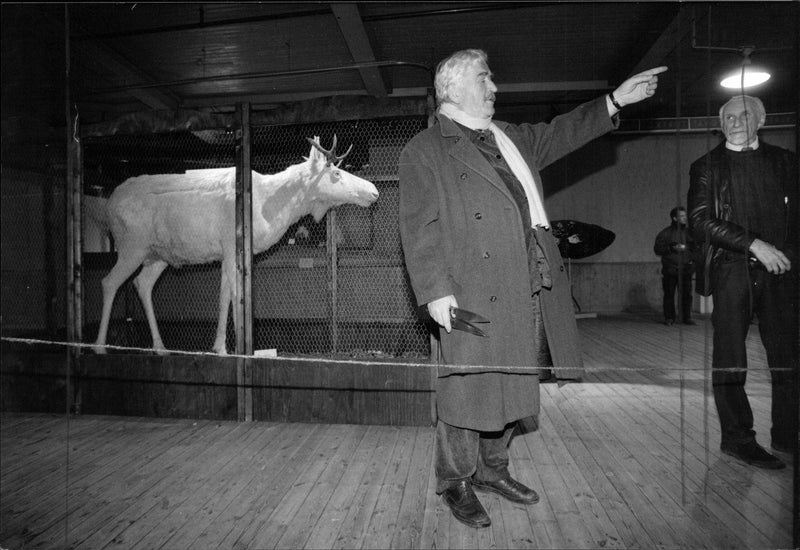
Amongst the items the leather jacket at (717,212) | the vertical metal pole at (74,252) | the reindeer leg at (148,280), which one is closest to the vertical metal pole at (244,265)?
the reindeer leg at (148,280)

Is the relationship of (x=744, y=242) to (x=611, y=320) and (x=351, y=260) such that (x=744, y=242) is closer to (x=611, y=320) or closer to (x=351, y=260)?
(x=351, y=260)

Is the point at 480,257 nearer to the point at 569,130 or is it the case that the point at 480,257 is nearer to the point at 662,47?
the point at 569,130

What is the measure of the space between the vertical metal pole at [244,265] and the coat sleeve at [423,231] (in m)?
1.83

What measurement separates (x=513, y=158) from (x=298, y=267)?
8.74 ft

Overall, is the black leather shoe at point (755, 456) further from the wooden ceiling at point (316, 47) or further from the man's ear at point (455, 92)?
the wooden ceiling at point (316, 47)

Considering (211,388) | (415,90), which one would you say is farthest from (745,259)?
(415,90)

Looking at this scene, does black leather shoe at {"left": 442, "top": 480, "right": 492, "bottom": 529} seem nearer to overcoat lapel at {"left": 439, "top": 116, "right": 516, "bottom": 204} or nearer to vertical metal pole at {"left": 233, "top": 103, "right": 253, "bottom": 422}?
overcoat lapel at {"left": 439, "top": 116, "right": 516, "bottom": 204}

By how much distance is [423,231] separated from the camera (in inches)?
77.2

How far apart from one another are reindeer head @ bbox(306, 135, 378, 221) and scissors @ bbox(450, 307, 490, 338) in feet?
6.60

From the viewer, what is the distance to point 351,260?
4062 millimetres

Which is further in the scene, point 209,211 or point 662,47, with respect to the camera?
A: point 662,47

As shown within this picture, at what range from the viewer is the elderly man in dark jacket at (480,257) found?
1.96m

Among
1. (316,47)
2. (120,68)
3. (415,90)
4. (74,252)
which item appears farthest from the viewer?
(415,90)

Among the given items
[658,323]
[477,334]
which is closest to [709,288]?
[477,334]
